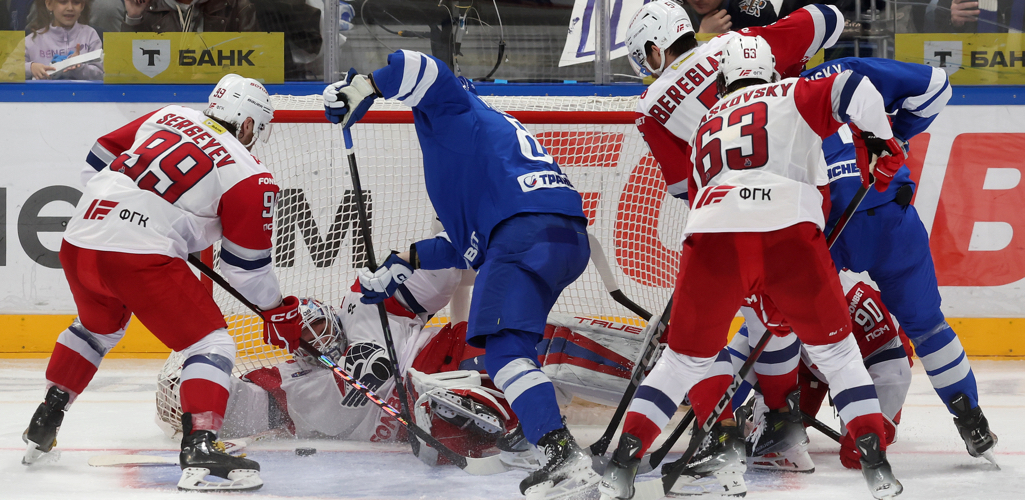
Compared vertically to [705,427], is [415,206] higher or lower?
higher

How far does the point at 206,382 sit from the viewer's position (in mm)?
2486

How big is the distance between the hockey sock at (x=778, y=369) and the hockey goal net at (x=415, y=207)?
963 millimetres

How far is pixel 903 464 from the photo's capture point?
275 centimetres

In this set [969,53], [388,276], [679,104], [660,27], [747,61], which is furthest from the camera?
[969,53]

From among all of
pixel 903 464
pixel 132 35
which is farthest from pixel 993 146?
pixel 132 35

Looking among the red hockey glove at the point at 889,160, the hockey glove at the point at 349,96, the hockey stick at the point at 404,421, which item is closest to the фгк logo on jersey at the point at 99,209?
the hockey stick at the point at 404,421

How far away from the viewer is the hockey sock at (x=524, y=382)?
2297 millimetres

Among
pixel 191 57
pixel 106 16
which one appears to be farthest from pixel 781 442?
pixel 106 16

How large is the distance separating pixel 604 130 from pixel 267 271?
1.64 m

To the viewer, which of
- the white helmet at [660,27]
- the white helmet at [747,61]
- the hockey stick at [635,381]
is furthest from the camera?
the white helmet at [660,27]

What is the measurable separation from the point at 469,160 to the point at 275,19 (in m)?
2.56

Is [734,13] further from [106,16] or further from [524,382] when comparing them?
[106,16]

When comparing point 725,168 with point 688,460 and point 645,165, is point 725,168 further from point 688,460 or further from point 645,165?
point 645,165

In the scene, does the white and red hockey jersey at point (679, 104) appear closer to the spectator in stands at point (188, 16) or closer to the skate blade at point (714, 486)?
the skate blade at point (714, 486)
